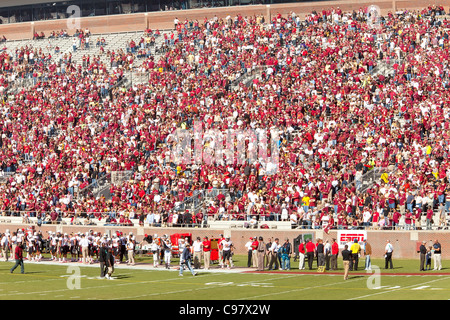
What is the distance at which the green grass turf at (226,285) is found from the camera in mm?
24484

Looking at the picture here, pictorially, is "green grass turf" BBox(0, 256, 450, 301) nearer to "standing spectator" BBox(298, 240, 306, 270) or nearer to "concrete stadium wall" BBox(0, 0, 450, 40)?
"standing spectator" BBox(298, 240, 306, 270)

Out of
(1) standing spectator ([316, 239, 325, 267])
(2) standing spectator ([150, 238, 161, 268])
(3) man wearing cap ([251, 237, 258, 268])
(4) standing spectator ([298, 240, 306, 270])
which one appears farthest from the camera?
(2) standing spectator ([150, 238, 161, 268])

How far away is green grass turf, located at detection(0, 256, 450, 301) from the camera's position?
2448cm

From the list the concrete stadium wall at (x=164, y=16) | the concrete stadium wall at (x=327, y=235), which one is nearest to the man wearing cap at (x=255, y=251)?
the concrete stadium wall at (x=327, y=235)

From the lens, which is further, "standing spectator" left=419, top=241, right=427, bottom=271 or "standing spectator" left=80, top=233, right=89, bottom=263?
"standing spectator" left=80, top=233, right=89, bottom=263

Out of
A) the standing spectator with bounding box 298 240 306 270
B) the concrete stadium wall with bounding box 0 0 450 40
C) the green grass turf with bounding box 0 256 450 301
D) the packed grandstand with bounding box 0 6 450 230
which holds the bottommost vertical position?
the green grass turf with bounding box 0 256 450 301

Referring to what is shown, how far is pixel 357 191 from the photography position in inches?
1508

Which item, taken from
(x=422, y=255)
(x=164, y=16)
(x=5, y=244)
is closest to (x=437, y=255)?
(x=422, y=255)

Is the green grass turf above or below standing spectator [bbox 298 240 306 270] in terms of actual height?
below

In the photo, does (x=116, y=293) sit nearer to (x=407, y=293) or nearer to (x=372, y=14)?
(x=407, y=293)

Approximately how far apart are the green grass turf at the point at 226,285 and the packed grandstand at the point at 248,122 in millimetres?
5700

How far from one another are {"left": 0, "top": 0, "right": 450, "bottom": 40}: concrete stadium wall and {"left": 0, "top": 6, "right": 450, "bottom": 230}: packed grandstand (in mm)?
1761

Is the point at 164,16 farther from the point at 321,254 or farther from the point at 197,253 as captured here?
the point at 321,254

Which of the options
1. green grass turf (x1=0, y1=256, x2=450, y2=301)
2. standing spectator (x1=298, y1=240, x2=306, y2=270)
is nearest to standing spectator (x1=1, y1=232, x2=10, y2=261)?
green grass turf (x1=0, y1=256, x2=450, y2=301)
